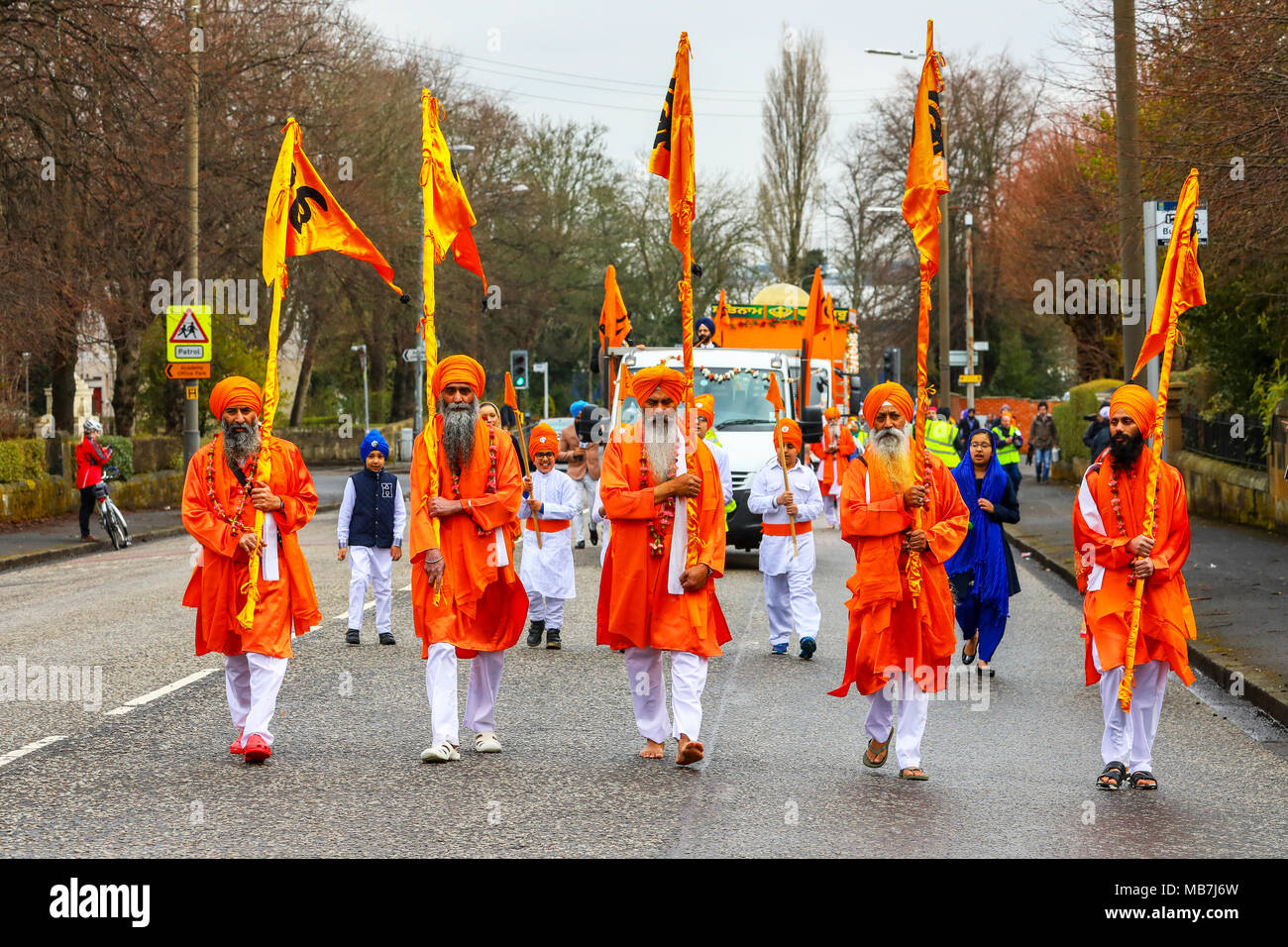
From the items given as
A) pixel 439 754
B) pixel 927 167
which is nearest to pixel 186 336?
pixel 927 167

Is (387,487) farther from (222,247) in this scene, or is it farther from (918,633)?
(222,247)

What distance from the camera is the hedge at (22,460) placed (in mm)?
26203

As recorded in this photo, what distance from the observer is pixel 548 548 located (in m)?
12.7

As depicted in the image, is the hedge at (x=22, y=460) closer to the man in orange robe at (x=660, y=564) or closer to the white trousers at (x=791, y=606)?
the white trousers at (x=791, y=606)

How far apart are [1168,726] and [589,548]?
13.2 m

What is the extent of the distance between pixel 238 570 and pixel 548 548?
4.63 meters

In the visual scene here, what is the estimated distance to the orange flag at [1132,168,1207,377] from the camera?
8.59m

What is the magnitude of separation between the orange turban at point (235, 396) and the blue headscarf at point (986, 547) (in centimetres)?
488

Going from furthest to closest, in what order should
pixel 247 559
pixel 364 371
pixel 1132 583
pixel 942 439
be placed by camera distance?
pixel 364 371, pixel 942 439, pixel 247 559, pixel 1132 583

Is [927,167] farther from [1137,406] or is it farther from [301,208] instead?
[301,208]

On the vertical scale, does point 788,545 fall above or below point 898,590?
below

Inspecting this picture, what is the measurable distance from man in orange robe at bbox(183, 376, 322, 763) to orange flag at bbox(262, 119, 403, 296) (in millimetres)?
1015

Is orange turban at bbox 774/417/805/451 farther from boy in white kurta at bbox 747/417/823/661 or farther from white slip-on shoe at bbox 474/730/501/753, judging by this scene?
white slip-on shoe at bbox 474/730/501/753

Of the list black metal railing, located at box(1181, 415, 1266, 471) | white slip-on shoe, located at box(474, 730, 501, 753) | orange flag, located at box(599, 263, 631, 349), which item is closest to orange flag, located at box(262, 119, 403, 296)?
white slip-on shoe, located at box(474, 730, 501, 753)
